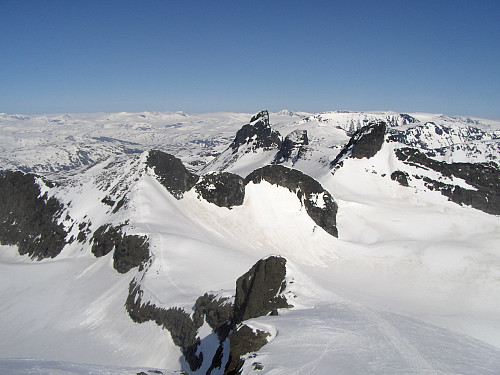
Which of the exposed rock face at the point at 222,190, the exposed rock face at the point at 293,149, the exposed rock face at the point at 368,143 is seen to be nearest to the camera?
the exposed rock face at the point at 222,190

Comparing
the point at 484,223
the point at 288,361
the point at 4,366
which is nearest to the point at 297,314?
the point at 288,361

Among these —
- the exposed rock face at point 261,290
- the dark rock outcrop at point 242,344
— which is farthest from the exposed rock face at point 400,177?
the dark rock outcrop at point 242,344

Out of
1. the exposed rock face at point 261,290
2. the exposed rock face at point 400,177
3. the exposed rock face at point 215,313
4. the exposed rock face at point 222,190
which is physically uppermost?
the exposed rock face at point 400,177

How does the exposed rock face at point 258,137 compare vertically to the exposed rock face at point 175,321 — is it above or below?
above

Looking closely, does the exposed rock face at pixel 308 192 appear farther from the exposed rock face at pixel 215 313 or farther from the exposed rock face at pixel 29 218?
the exposed rock face at pixel 29 218

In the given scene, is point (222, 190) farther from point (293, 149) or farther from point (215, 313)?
point (293, 149)

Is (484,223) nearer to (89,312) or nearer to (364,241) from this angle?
(364,241)
